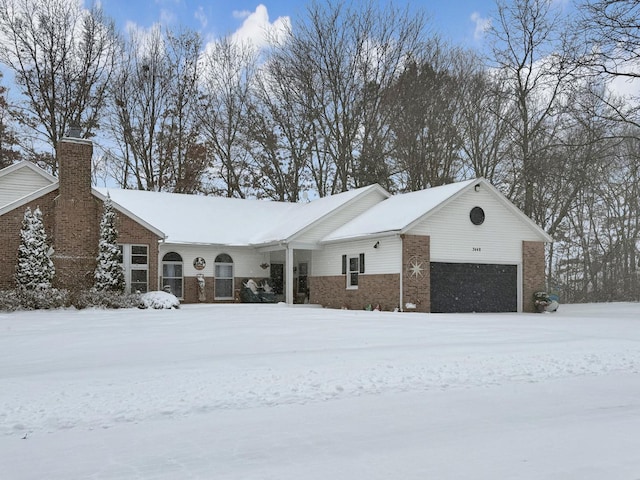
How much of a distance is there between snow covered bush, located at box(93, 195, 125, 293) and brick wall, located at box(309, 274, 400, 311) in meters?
8.17

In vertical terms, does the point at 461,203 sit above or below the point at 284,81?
below

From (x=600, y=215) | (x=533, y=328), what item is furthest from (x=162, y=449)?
(x=600, y=215)

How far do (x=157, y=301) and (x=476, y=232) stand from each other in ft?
38.2

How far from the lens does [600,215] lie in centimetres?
3984

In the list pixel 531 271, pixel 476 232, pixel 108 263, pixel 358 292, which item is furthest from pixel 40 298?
pixel 531 271

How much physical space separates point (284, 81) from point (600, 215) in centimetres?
2104

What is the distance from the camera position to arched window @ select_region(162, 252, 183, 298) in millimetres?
26406

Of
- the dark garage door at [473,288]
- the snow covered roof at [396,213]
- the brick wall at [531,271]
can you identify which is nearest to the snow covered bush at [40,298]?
the snow covered roof at [396,213]

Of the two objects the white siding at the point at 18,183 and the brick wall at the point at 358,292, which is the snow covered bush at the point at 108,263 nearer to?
the white siding at the point at 18,183

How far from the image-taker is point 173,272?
26.7 metres

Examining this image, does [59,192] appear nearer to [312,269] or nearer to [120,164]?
[312,269]

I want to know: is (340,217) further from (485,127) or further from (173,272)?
(485,127)

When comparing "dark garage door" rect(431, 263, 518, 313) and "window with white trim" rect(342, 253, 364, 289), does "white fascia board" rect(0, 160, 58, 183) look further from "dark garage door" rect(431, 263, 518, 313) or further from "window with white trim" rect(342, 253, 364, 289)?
"dark garage door" rect(431, 263, 518, 313)

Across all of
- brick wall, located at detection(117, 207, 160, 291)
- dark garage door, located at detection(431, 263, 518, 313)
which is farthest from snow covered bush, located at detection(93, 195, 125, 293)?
dark garage door, located at detection(431, 263, 518, 313)
